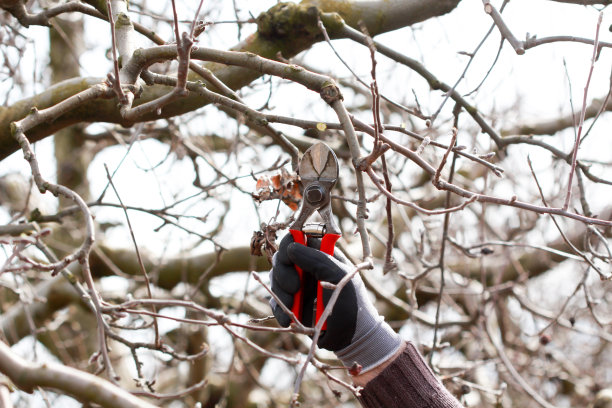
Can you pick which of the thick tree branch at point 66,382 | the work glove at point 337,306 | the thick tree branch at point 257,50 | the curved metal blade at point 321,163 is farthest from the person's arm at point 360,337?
the thick tree branch at point 257,50

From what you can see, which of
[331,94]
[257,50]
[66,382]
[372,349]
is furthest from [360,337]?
[257,50]

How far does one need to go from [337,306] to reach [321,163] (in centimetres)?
41

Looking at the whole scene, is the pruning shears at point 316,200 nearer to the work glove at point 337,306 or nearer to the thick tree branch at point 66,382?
the work glove at point 337,306

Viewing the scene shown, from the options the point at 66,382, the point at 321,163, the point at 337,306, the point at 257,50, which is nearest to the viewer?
the point at 66,382

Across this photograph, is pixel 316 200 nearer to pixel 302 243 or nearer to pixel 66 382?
pixel 302 243

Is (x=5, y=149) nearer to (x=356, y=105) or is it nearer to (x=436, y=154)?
(x=436, y=154)

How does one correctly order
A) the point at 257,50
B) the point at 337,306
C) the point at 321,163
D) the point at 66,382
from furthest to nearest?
the point at 257,50 < the point at 321,163 < the point at 337,306 < the point at 66,382

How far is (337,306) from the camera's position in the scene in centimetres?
166

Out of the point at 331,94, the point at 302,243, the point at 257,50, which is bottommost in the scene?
the point at 302,243

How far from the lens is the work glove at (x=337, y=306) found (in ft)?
5.41

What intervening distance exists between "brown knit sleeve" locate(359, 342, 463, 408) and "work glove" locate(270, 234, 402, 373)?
5 centimetres

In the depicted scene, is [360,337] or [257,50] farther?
[257,50]

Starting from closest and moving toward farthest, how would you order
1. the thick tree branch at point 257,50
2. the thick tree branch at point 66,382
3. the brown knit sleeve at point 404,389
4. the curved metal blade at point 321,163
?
the thick tree branch at point 66,382
the curved metal blade at point 321,163
the brown knit sleeve at point 404,389
the thick tree branch at point 257,50

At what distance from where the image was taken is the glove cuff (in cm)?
182
